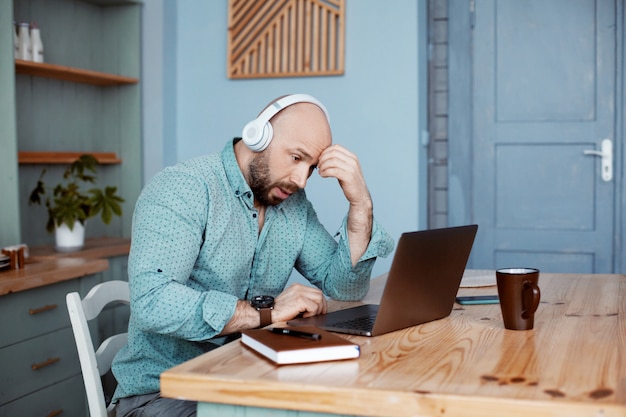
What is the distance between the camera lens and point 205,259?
1919mm

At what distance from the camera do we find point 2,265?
301 centimetres

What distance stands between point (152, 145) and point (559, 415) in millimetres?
3509

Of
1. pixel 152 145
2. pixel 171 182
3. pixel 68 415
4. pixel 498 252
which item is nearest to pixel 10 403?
pixel 68 415

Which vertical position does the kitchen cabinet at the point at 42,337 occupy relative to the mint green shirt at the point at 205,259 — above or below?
below

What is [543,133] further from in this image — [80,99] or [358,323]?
[358,323]

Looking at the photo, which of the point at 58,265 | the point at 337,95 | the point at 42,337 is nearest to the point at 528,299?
the point at 42,337

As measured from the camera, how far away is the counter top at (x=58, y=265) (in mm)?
2872

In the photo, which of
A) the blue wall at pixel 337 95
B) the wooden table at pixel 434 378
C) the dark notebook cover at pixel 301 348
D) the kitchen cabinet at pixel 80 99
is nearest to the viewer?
the wooden table at pixel 434 378

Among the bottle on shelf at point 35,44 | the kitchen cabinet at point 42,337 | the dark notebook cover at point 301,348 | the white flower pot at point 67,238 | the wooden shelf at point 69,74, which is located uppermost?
the bottle on shelf at point 35,44

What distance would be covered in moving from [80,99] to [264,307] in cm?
279

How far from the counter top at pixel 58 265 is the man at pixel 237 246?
109 centimetres

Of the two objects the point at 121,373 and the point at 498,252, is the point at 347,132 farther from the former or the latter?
the point at 121,373

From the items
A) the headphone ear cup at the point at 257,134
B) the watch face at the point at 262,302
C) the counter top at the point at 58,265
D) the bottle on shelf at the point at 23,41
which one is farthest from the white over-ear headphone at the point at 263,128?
the bottle on shelf at the point at 23,41

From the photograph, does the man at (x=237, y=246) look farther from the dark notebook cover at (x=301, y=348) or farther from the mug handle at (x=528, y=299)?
the mug handle at (x=528, y=299)
